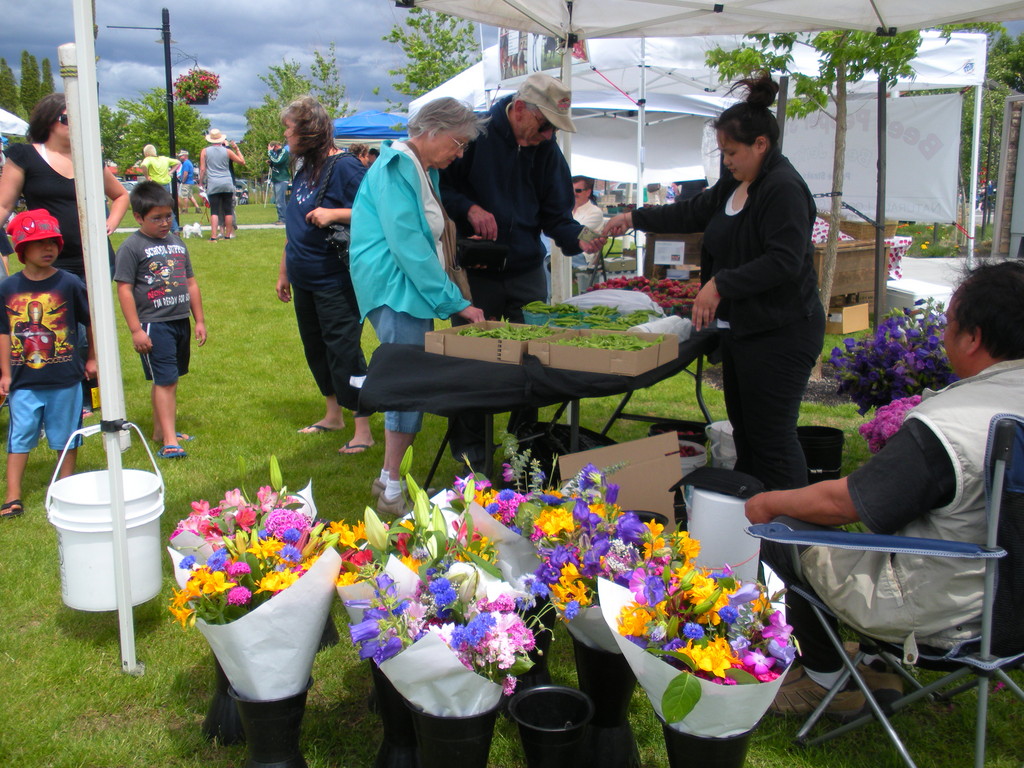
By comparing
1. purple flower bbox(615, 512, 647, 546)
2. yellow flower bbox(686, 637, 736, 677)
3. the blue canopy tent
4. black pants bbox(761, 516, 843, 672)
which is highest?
the blue canopy tent

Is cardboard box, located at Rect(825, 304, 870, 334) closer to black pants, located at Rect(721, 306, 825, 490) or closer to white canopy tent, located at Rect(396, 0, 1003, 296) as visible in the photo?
white canopy tent, located at Rect(396, 0, 1003, 296)

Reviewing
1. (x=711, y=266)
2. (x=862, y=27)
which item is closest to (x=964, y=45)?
(x=862, y=27)

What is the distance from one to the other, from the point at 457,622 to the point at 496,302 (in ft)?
7.70

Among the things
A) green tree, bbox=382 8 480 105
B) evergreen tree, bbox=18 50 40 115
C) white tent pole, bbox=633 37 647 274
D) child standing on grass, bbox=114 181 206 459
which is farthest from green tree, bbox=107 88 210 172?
evergreen tree, bbox=18 50 40 115

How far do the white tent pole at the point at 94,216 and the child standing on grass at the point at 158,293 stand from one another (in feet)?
6.54

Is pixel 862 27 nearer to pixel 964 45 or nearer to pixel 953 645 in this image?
pixel 953 645

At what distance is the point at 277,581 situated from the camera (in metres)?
1.89

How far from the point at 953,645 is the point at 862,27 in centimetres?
359

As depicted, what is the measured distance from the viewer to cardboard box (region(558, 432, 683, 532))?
3154 mm

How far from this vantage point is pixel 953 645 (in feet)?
6.27

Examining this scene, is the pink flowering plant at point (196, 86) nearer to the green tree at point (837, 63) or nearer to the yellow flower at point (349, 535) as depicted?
the green tree at point (837, 63)

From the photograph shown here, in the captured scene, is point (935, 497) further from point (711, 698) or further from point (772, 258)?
point (772, 258)

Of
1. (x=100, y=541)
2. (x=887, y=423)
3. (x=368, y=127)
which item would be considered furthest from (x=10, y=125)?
(x=887, y=423)

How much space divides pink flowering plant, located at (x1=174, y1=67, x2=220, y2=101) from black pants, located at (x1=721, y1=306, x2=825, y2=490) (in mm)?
15516
